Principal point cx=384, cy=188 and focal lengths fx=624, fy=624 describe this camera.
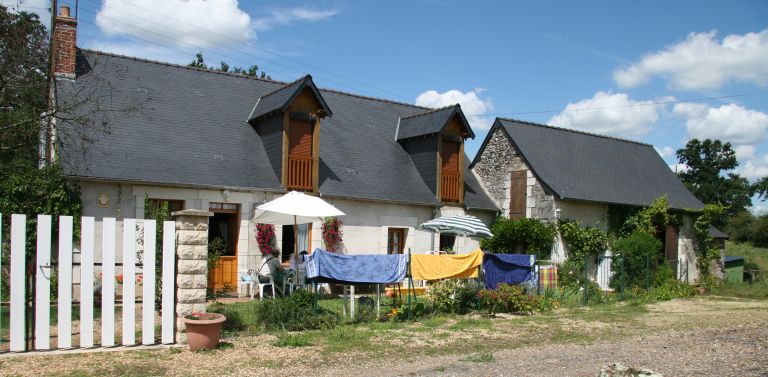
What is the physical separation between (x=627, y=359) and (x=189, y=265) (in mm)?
5817

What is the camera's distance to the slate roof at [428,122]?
60.3ft

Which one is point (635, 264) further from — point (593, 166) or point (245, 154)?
point (245, 154)

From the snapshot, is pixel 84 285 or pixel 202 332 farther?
pixel 202 332

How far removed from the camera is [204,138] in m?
15.6

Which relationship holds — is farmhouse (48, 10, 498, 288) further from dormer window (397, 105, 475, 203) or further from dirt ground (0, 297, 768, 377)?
dirt ground (0, 297, 768, 377)

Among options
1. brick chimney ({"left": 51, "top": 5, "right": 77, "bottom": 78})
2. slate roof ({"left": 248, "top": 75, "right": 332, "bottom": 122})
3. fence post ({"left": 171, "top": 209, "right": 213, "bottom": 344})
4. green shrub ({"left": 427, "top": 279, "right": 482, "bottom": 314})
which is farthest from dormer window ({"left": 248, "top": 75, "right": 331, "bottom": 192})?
fence post ({"left": 171, "top": 209, "right": 213, "bottom": 344})

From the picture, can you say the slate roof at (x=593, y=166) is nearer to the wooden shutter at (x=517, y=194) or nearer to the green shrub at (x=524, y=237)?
the wooden shutter at (x=517, y=194)

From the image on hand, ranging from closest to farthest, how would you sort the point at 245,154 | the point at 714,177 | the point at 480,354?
1. the point at 480,354
2. the point at 245,154
3. the point at 714,177

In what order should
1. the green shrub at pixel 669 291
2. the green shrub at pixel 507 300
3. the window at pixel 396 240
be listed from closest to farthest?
the green shrub at pixel 507 300, the green shrub at pixel 669 291, the window at pixel 396 240

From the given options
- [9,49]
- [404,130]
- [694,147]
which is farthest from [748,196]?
[9,49]

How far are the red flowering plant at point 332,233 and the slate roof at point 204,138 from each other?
2.32ft

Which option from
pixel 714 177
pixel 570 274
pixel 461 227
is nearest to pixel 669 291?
pixel 570 274

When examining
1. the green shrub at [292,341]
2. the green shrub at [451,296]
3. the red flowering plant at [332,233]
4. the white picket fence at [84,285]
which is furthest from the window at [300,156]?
the white picket fence at [84,285]

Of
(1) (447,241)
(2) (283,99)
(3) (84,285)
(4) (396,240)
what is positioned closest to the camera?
(3) (84,285)
